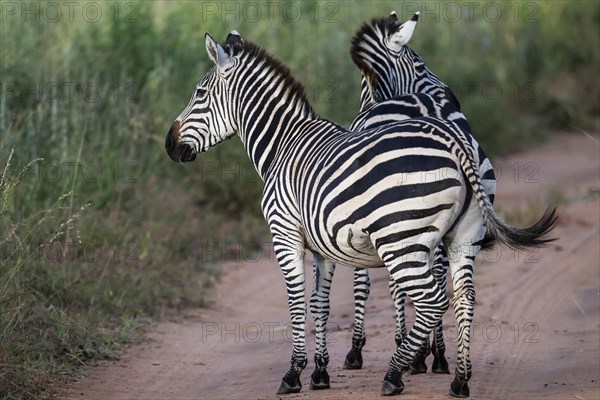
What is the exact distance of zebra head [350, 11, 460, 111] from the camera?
7.48 m

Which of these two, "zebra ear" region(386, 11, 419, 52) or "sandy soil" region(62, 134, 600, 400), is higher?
"zebra ear" region(386, 11, 419, 52)

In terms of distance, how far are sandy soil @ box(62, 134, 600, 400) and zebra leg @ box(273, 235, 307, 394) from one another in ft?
0.42

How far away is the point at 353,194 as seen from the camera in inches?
219

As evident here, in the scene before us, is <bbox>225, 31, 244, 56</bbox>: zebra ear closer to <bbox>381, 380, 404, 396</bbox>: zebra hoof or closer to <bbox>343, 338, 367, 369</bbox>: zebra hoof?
<bbox>343, 338, 367, 369</bbox>: zebra hoof

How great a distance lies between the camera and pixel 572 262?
9.82m

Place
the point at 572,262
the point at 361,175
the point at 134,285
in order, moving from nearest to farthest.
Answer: the point at 361,175 → the point at 134,285 → the point at 572,262

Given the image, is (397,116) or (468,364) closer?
(468,364)

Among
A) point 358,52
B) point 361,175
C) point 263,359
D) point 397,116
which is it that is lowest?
point 263,359

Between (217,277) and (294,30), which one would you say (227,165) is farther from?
(294,30)

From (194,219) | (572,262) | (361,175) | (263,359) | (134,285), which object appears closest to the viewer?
(361,175)

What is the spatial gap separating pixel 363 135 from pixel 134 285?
357 cm

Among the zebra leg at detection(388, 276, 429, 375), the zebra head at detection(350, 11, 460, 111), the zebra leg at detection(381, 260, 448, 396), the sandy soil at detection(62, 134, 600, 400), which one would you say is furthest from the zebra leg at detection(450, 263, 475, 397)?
the zebra head at detection(350, 11, 460, 111)

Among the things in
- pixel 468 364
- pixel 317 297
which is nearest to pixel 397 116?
pixel 317 297

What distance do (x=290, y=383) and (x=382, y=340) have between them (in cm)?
156
